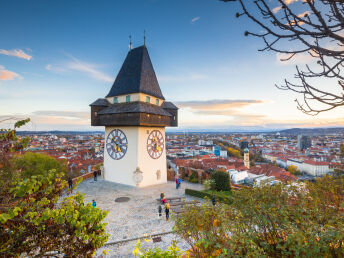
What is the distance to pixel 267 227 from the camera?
131 inches

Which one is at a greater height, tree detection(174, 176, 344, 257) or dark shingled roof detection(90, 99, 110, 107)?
dark shingled roof detection(90, 99, 110, 107)

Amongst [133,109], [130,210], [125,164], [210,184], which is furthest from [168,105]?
[130,210]

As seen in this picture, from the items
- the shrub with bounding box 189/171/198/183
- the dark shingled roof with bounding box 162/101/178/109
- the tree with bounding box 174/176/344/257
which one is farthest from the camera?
the dark shingled roof with bounding box 162/101/178/109

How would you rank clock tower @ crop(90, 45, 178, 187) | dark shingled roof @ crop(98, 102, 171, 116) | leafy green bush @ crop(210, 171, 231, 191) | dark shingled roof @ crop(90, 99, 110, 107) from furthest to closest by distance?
dark shingled roof @ crop(90, 99, 110, 107)
clock tower @ crop(90, 45, 178, 187)
dark shingled roof @ crop(98, 102, 171, 116)
leafy green bush @ crop(210, 171, 231, 191)

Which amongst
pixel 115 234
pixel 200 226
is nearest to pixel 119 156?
pixel 115 234

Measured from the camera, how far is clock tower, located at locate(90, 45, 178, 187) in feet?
41.7

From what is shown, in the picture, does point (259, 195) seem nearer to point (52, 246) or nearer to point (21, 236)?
point (52, 246)

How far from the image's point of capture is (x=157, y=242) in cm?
632

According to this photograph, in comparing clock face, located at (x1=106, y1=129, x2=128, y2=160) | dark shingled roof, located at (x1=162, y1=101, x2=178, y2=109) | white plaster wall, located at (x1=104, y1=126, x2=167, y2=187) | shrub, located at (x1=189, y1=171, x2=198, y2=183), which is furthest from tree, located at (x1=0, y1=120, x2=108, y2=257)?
dark shingled roof, located at (x1=162, y1=101, x2=178, y2=109)

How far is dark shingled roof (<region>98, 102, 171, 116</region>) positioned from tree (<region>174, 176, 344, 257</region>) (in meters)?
8.87

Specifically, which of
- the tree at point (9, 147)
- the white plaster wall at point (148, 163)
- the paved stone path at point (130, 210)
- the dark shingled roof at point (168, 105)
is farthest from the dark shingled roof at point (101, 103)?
the tree at point (9, 147)

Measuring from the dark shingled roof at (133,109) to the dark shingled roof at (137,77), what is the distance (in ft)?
3.31

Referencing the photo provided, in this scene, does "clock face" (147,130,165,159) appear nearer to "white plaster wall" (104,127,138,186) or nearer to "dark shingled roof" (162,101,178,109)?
"white plaster wall" (104,127,138,186)

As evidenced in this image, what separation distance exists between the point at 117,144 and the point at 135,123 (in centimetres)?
290
